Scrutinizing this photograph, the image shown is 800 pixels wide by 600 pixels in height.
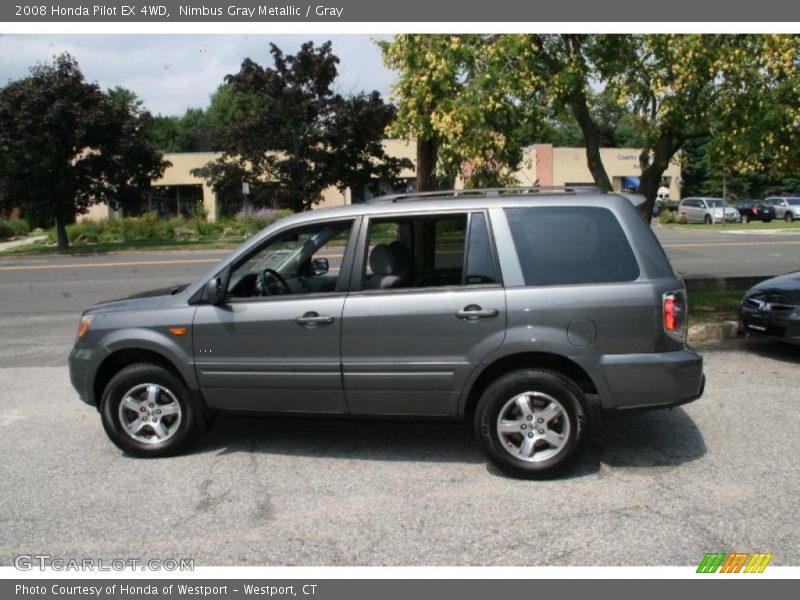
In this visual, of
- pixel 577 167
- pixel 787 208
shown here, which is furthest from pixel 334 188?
pixel 787 208

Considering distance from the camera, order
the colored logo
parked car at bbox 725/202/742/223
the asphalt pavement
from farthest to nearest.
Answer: parked car at bbox 725/202/742/223, the asphalt pavement, the colored logo

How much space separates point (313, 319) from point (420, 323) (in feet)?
2.32

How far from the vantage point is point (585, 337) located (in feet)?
14.6

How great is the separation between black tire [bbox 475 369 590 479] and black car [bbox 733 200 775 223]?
44.8 m

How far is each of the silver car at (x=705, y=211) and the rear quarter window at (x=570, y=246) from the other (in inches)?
1616

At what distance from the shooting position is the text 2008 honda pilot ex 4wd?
446 cm

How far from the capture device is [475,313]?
4.52m

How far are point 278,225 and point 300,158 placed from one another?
2435 centimetres

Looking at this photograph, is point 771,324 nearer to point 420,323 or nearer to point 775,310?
point 775,310

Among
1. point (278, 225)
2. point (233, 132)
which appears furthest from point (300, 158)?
point (278, 225)

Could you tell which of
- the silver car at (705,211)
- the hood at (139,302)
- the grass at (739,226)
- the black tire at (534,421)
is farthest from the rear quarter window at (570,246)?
the silver car at (705,211)

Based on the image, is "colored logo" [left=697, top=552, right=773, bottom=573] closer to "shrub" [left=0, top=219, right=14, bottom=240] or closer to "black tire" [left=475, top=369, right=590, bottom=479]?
"black tire" [left=475, top=369, right=590, bottom=479]

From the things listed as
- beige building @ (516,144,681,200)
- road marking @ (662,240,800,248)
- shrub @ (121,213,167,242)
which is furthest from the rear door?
beige building @ (516,144,681,200)

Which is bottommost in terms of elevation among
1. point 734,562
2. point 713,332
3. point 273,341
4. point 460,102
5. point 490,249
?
point 734,562
